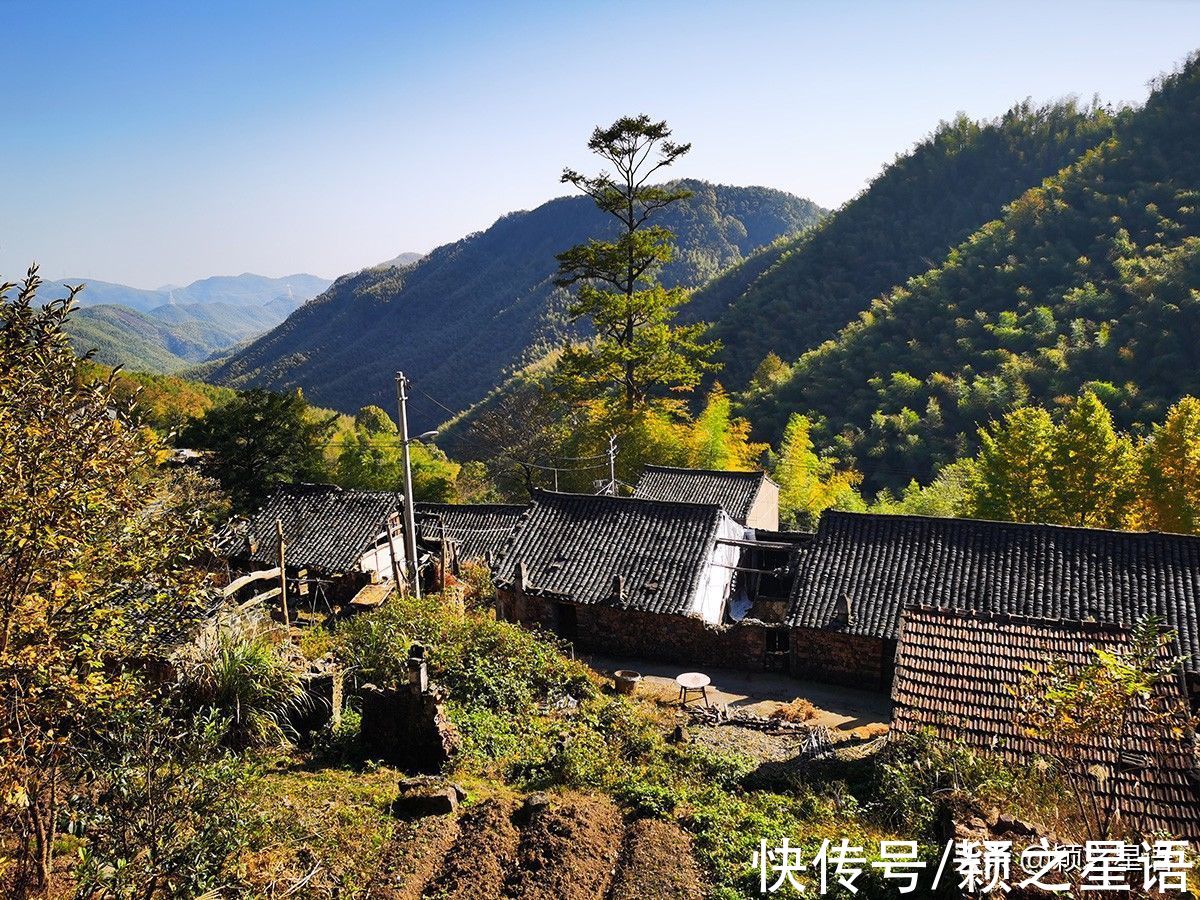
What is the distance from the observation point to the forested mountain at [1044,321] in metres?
39.8

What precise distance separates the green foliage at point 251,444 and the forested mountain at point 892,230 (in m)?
34.5

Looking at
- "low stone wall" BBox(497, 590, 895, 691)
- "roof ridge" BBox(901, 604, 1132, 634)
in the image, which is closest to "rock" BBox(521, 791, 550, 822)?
"roof ridge" BBox(901, 604, 1132, 634)

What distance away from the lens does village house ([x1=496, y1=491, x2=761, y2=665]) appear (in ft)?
58.4

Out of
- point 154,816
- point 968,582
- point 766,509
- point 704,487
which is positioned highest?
point 704,487

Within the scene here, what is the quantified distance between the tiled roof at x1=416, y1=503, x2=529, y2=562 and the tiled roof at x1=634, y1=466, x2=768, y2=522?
15.9 ft

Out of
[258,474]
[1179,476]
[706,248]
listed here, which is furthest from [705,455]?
[706,248]

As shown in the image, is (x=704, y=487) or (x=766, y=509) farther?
(x=766, y=509)

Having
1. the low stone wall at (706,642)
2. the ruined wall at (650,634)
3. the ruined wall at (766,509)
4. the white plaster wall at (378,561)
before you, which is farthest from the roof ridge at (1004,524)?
the white plaster wall at (378,561)

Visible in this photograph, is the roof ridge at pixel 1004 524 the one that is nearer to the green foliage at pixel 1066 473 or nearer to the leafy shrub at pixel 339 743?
the green foliage at pixel 1066 473

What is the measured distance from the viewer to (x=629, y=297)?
30.2m

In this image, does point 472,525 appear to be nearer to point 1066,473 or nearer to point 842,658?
point 842,658

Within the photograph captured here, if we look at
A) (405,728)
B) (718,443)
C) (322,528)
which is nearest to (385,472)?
(322,528)

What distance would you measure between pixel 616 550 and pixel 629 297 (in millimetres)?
13911

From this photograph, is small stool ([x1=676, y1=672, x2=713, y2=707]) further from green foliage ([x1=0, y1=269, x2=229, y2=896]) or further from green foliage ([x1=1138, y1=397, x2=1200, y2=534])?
green foliage ([x1=1138, y1=397, x2=1200, y2=534])
